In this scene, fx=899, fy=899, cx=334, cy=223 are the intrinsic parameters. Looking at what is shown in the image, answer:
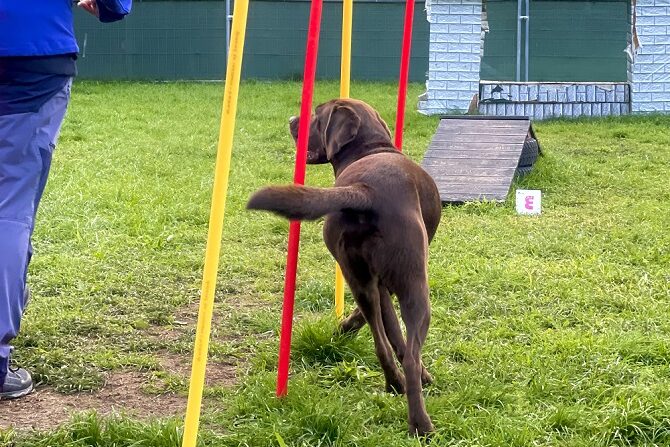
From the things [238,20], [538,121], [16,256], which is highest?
[238,20]

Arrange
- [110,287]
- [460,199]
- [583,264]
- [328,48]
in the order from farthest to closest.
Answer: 1. [328,48]
2. [460,199]
3. [583,264]
4. [110,287]

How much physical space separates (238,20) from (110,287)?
114 inches

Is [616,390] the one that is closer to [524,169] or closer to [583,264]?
[583,264]

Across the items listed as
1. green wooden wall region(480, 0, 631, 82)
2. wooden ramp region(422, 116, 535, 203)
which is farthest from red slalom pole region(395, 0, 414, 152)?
green wooden wall region(480, 0, 631, 82)

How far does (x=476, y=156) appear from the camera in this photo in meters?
8.45

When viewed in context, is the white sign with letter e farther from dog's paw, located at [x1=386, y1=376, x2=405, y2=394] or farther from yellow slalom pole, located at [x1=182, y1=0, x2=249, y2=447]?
yellow slalom pole, located at [x1=182, y1=0, x2=249, y2=447]

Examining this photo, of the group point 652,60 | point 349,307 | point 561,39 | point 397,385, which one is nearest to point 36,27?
point 397,385

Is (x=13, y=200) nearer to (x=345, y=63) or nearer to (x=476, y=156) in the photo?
(x=345, y=63)

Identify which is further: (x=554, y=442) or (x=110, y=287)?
(x=110, y=287)

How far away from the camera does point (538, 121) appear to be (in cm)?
1331

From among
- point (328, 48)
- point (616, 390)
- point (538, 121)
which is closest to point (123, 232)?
point (616, 390)

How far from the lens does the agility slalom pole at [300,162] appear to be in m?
3.33

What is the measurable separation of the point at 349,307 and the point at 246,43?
51.2 ft

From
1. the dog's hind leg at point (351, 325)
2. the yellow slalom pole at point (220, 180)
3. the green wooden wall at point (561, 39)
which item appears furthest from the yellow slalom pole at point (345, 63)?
the green wooden wall at point (561, 39)
